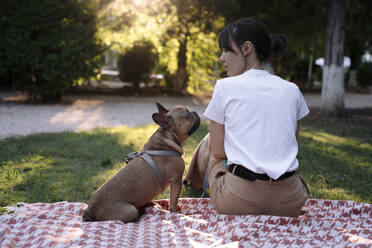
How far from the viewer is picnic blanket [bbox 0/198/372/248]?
288cm

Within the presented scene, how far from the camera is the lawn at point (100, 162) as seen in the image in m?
5.09

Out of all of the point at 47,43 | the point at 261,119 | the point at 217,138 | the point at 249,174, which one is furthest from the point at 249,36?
the point at 47,43

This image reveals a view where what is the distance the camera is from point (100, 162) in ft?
21.6

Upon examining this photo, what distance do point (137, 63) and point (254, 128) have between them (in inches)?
702

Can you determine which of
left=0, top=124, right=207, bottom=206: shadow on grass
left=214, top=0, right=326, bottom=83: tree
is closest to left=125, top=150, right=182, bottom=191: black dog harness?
left=0, top=124, right=207, bottom=206: shadow on grass

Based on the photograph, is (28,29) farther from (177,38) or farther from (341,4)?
(341,4)

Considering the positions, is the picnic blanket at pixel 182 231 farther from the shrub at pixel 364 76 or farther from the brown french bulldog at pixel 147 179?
the shrub at pixel 364 76

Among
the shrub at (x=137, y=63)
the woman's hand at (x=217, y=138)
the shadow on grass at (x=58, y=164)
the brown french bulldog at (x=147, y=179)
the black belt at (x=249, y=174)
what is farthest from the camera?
the shrub at (x=137, y=63)

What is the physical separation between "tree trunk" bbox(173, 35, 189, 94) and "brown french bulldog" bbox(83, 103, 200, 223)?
45.6ft

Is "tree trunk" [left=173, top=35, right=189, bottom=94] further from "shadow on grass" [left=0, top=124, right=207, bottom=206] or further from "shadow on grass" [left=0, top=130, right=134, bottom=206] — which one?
"shadow on grass" [left=0, top=130, right=134, bottom=206]

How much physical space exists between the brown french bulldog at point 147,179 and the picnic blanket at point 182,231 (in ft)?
0.49

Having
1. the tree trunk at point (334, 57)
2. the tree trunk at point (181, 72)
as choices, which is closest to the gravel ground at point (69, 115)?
the tree trunk at point (181, 72)

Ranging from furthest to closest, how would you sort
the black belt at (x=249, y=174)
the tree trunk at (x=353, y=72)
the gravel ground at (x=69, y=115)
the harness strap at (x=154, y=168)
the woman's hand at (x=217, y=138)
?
the tree trunk at (x=353, y=72), the gravel ground at (x=69, y=115), the harness strap at (x=154, y=168), the woman's hand at (x=217, y=138), the black belt at (x=249, y=174)

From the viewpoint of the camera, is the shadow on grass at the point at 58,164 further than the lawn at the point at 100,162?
No
